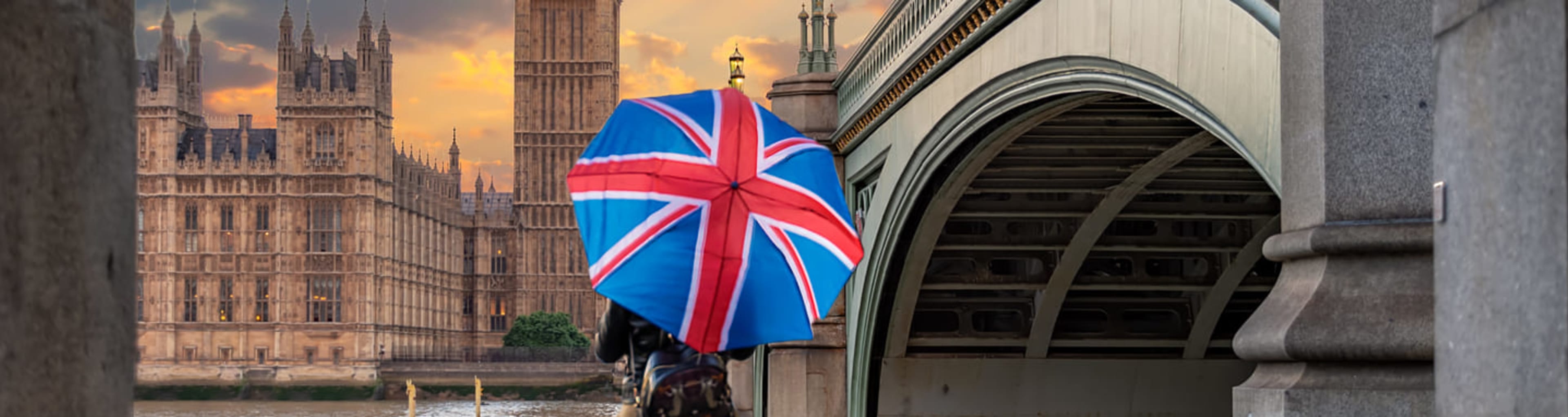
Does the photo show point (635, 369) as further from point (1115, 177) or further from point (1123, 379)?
point (1123, 379)

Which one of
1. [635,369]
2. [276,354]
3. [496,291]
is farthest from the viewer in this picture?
[496,291]

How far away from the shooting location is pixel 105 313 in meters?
1.92

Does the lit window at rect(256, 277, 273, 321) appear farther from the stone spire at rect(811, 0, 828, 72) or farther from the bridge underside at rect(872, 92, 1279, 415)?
the bridge underside at rect(872, 92, 1279, 415)

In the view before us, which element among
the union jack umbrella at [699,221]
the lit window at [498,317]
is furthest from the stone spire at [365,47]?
the union jack umbrella at [699,221]

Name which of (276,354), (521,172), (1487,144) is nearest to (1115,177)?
(1487,144)

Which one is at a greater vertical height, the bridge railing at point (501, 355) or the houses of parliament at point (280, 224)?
the houses of parliament at point (280, 224)

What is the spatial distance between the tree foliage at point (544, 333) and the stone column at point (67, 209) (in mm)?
79175

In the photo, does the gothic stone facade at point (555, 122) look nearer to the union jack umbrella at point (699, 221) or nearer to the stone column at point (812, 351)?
the stone column at point (812, 351)

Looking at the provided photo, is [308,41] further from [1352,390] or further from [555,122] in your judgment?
[1352,390]

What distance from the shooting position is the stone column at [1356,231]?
3.83 metres

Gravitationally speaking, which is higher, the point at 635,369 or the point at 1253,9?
the point at 1253,9

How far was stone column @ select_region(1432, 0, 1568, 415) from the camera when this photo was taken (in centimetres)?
179

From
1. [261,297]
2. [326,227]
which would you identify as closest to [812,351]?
[326,227]

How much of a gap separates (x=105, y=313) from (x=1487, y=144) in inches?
62.0
